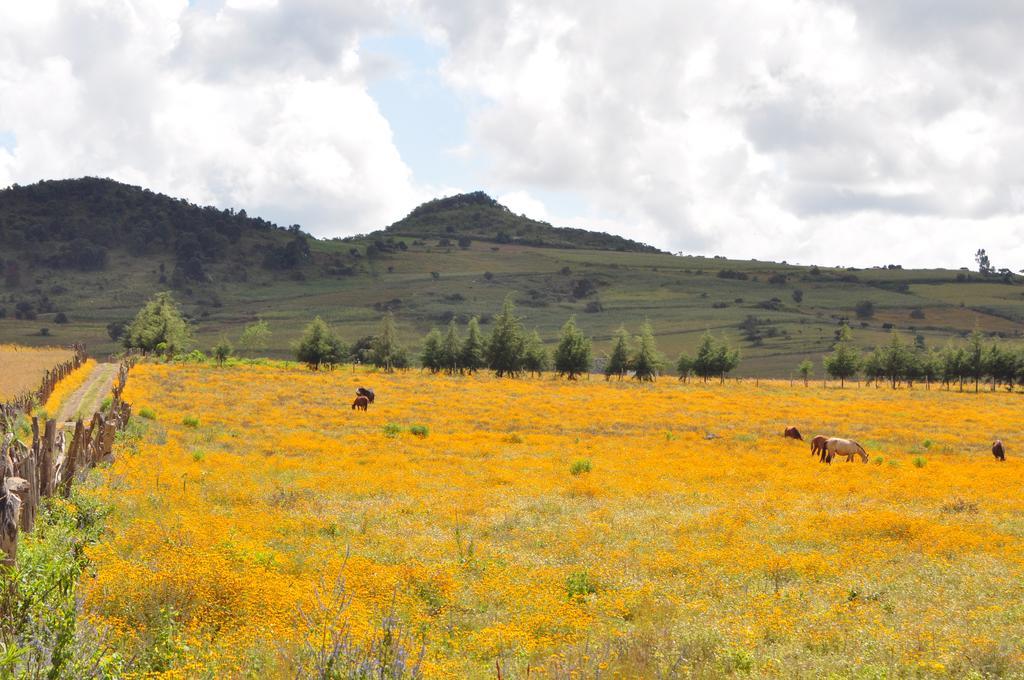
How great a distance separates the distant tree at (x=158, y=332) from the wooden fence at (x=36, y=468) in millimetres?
73936

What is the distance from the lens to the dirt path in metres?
33.7

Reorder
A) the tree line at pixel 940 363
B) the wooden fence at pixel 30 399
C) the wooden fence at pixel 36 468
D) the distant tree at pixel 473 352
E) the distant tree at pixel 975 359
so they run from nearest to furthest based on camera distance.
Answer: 1. the wooden fence at pixel 36 468
2. the wooden fence at pixel 30 399
3. the tree line at pixel 940 363
4. the distant tree at pixel 975 359
5. the distant tree at pixel 473 352

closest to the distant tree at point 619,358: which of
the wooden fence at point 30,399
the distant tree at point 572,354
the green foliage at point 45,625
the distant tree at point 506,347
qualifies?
the distant tree at point 572,354

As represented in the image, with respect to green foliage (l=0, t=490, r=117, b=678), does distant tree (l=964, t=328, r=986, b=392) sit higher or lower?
higher

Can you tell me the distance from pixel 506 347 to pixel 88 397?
6324cm

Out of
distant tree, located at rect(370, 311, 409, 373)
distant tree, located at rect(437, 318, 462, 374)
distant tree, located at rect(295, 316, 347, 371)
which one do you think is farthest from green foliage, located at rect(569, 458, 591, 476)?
distant tree, located at rect(370, 311, 409, 373)

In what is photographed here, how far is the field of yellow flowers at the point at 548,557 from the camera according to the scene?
Answer: 30.4 feet

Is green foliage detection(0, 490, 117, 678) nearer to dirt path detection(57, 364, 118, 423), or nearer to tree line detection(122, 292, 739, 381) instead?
dirt path detection(57, 364, 118, 423)

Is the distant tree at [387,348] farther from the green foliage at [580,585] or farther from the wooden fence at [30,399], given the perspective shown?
the green foliage at [580,585]

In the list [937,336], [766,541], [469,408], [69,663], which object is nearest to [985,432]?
[469,408]

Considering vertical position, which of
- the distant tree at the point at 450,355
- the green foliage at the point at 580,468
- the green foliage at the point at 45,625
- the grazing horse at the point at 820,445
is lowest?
the green foliage at the point at 580,468

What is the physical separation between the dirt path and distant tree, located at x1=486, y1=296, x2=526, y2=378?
5131cm

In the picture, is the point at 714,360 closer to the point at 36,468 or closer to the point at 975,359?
the point at 975,359

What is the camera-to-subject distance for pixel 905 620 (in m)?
11.2
